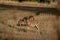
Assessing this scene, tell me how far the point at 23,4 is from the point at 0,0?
8.0 inches

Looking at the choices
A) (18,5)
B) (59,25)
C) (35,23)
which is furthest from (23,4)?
(59,25)

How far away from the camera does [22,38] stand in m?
1.26

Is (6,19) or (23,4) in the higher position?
(23,4)

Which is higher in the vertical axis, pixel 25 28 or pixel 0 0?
pixel 0 0

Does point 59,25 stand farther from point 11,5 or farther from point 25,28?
point 11,5

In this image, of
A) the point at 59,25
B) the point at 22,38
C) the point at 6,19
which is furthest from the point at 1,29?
the point at 59,25

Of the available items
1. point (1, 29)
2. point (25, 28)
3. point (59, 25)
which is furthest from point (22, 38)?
point (59, 25)

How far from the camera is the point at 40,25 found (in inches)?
50.6

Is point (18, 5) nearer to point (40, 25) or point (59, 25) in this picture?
point (40, 25)

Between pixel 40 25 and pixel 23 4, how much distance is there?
230 mm

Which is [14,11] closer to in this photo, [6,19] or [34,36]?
[6,19]

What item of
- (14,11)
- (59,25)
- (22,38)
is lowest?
(22,38)

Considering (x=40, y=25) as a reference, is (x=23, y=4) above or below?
above

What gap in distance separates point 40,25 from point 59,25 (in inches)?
6.3
